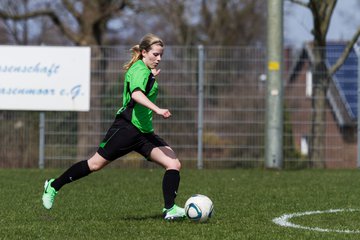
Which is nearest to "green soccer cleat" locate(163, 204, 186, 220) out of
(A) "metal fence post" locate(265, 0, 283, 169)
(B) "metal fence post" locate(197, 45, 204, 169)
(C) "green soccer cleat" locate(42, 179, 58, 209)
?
(C) "green soccer cleat" locate(42, 179, 58, 209)

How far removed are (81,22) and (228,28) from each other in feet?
71.8

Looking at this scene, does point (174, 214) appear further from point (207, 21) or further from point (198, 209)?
point (207, 21)

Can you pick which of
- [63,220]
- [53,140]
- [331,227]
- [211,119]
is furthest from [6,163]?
[331,227]

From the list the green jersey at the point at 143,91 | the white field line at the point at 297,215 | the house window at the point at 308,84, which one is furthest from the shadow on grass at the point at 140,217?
the house window at the point at 308,84

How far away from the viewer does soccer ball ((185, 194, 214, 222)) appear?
7637 millimetres

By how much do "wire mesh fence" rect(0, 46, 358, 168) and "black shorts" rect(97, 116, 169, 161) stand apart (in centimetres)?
916

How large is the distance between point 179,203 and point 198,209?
2.18 meters

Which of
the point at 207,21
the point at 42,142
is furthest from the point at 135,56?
the point at 207,21

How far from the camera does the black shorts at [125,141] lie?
788 cm

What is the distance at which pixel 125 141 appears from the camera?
7.88 m

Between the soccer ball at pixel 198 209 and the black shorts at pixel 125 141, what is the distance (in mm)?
675

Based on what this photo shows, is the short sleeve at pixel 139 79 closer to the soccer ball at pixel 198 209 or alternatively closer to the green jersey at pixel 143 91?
the green jersey at pixel 143 91

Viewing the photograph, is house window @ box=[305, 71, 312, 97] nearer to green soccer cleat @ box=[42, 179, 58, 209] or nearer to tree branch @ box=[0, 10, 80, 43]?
green soccer cleat @ box=[42, 179, 58, 209]

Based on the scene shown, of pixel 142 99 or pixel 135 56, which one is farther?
pixel 135 56
